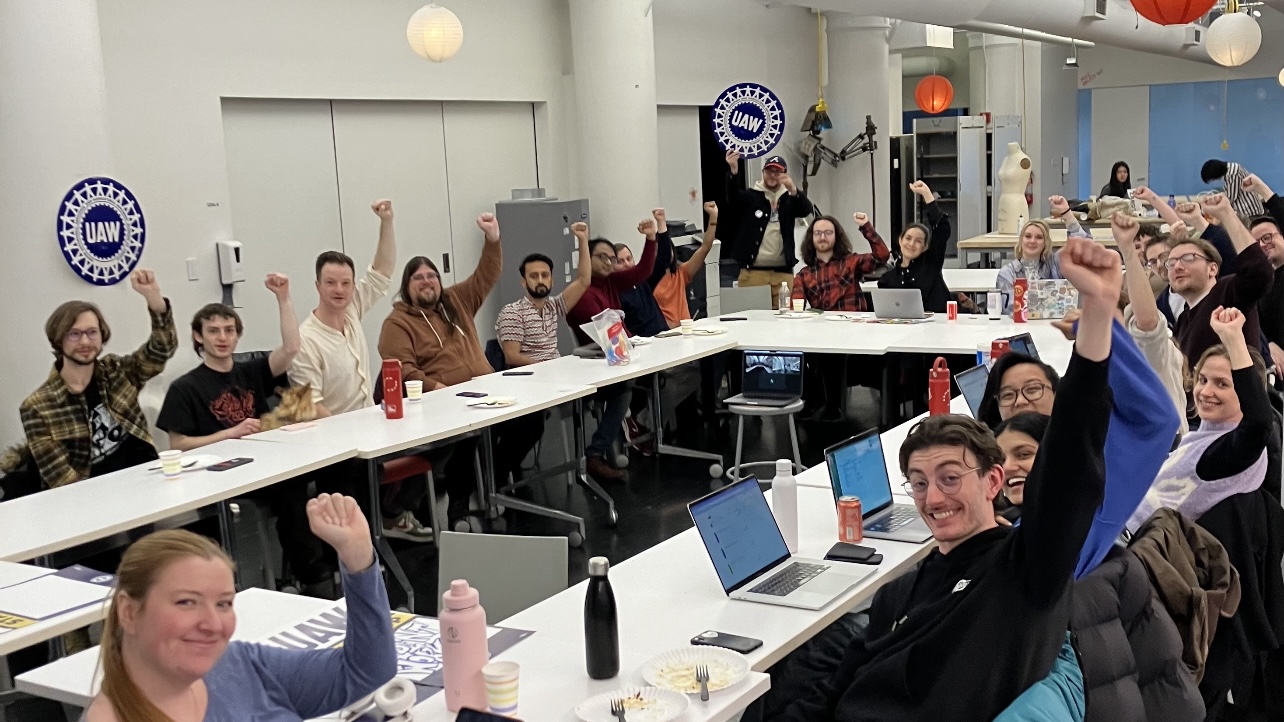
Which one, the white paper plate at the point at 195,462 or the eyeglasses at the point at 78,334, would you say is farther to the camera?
the eyeglasses at the point at 78,334

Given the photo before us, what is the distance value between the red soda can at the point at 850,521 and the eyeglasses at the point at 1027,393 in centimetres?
60

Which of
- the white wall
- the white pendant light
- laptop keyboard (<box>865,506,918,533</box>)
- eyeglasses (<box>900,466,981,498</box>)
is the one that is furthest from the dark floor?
the white wall

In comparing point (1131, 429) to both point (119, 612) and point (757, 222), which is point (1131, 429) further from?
point (757, 222)

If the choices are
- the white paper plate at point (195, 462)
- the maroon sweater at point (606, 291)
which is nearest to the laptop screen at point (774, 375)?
the maroon sweater at point (606, 291)

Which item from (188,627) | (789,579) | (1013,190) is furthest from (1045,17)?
(188,627)

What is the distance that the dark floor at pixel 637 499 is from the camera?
569 cm

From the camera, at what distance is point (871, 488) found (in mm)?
3934

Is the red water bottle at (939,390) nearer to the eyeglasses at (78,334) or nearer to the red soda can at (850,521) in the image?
the red soda can at (850,521)

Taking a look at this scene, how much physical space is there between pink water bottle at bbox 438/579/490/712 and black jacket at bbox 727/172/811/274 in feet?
27.0

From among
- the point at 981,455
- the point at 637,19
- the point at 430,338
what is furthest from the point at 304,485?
the point at 637,19

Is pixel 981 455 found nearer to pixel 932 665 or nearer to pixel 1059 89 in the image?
pixel 932 665

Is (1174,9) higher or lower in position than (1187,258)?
higher

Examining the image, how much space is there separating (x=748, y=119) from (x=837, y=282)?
7.00 feet

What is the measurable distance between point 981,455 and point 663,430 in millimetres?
5785
